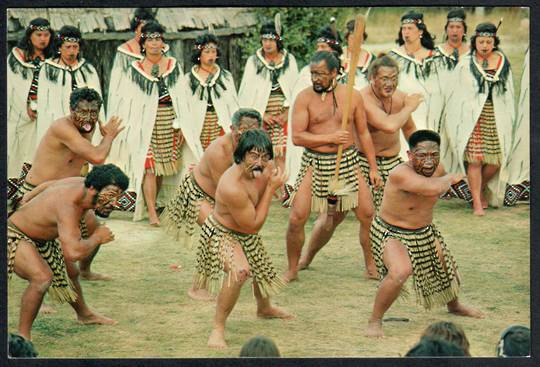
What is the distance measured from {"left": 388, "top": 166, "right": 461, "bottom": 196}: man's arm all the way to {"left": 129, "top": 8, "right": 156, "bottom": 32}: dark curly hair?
10.9 feet

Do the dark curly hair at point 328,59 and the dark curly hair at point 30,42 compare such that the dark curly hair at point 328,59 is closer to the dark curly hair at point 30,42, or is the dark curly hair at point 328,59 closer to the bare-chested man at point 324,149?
the bare-chested man at point 324,149

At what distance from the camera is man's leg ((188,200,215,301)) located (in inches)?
380

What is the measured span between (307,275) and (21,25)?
320 cm

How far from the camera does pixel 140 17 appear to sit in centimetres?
1149

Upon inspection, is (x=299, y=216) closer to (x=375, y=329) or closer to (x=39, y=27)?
(x=375, y=329)

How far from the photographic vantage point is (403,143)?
11.9m

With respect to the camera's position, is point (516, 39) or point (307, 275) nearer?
point (307, 275)

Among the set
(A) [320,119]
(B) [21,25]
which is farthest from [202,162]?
(B) [21,25]

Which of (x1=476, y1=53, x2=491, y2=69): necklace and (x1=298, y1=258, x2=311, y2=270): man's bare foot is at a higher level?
(x1=476, y1=53, x2=491, y2=69): necklace

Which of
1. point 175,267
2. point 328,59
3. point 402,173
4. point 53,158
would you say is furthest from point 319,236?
point 53,158

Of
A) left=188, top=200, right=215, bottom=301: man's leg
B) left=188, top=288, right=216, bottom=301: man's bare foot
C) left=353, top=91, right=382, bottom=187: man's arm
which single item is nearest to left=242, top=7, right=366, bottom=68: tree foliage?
left=353, top=91, right=382, bottom=187: man's arm

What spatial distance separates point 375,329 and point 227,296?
0.95 m

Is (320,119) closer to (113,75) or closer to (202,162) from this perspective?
(202,162)

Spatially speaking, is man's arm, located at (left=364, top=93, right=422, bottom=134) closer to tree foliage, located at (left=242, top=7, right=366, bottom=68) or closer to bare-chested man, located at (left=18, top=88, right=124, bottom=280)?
bare-chested man, located at (left=18, top=88, right=124, bottom=280)
